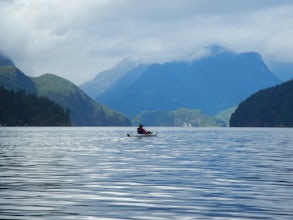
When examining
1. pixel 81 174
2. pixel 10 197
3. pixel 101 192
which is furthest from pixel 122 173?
pixel 10 197

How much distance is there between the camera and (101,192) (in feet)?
114

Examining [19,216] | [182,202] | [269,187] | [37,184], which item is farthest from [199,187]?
[19,216]

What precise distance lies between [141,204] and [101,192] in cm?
555

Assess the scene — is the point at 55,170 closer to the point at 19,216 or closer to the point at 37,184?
the point at 37,184

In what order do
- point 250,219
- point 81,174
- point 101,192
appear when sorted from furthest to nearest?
point 81,174 → point 101,192 → point 250,219

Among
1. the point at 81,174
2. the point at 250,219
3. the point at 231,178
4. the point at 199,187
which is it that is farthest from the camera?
the point at 81,174

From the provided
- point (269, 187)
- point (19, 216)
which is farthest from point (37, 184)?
point (269, 187)

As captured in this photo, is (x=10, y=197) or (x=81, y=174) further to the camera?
(x=81, y=174)

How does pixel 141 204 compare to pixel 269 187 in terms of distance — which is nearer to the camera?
pixel 141 204

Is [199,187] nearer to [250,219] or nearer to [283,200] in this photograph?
[283,200]

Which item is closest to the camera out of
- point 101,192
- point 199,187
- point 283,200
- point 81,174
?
point 283,200

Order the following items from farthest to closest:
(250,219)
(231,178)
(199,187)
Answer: (231,178) < (199,187) < (250,219)

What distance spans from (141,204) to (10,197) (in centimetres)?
793

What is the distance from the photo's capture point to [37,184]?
39562 mm
